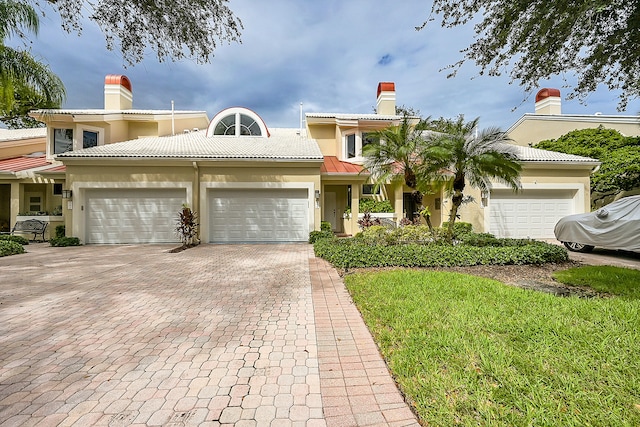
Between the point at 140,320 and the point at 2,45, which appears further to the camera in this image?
the point at 2,45

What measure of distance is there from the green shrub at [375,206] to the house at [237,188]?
375mm

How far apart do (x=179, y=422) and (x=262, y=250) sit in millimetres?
8369

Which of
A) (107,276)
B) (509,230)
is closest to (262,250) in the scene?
(107,276)

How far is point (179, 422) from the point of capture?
A: 2207 millimetres

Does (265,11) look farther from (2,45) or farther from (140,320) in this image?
(2,45)

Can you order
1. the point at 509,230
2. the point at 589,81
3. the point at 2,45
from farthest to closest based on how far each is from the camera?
the point at 509,230 < the point at 2,45 < the point at 589,81

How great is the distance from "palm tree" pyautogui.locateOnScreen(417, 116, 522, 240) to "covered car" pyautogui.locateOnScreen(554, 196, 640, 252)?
10.5 feet

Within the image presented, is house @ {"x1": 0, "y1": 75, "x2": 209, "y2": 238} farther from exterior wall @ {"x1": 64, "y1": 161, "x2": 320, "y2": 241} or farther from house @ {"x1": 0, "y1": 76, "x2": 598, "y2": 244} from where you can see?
exterior wall @ {"x1": 64, "y1": 161, "x2": 320, "y2": 241}

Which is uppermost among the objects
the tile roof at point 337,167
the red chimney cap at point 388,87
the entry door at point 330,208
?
the red chimney cap at point 388,87

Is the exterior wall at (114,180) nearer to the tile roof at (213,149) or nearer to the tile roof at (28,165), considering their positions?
the tile roof at (213,149)

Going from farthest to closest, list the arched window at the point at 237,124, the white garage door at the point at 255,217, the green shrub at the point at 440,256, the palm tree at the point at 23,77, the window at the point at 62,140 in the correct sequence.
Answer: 1. the arched window at the point at 237,124
2. the window at the point at 62,140
3. the white garage door at the point at 255,217
4. the palm tree at the point at 23,77
5. the green shrub at the point at 440,256

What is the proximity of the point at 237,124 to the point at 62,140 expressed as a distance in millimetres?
9341

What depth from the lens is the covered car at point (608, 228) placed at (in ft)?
27.3

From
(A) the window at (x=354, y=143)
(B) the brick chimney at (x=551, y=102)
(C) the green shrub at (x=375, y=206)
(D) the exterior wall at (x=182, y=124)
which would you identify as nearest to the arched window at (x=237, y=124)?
(D) the exterior wall at (x=182, y=124)
